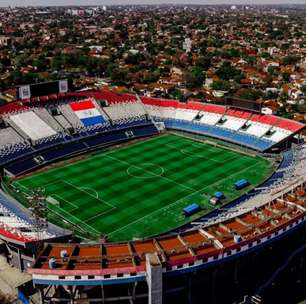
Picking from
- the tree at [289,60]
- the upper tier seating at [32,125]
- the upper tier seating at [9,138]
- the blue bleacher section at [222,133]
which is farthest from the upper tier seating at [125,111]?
the tree at [289,60]

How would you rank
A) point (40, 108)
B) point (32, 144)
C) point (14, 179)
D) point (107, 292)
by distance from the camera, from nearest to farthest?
point (107, 292), point (14, 179), point (32, 144), point (40, 108)

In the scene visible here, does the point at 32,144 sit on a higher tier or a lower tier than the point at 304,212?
lower

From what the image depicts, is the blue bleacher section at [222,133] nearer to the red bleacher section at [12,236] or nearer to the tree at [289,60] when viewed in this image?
the red bleacher section at [12,236]

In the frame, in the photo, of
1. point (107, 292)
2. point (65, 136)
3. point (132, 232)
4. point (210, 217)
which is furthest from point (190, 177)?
point (107, 292)

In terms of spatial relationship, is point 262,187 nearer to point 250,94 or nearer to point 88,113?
point 88,113

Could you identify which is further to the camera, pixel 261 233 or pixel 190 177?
pixel 190 177

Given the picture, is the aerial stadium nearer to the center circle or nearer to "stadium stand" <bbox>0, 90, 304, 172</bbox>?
"stadium stand" <bbox>0, 90, 304, 172</bbox>

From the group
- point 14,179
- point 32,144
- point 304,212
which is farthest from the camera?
point 32,144

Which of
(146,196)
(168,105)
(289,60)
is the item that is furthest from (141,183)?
(289,60)

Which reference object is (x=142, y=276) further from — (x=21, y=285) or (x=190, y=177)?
(x=190, y=177)
